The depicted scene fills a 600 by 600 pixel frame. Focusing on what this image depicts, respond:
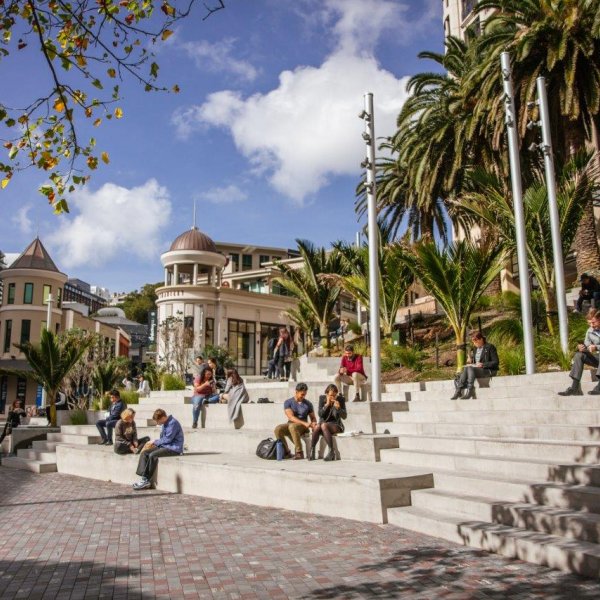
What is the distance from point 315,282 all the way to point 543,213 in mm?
8574

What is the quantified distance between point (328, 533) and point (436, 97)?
79.5ft

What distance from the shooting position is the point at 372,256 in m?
12.3

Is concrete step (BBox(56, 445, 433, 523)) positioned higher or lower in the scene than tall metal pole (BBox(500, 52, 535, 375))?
lower

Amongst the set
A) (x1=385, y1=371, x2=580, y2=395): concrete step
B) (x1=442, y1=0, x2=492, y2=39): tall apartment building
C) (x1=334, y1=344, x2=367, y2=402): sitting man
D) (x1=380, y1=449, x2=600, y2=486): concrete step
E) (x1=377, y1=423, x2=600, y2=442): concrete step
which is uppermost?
(x1=442, y1=0, x2=492, y2=39): tall apartment building

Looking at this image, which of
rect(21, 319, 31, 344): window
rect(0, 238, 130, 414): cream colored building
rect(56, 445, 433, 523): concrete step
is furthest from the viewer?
rect(21, 319, 31, 344): window

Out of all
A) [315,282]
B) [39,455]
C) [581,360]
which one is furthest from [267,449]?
[315,282]

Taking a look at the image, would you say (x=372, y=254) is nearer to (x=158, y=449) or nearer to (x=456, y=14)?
(x=158, y=449)

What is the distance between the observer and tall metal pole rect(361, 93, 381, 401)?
11.5 m

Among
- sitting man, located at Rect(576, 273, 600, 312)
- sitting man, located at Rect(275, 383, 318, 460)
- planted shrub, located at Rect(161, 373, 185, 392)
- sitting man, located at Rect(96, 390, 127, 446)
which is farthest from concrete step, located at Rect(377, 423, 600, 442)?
planted shrub, located at Rect(161, 373, 185, 392)

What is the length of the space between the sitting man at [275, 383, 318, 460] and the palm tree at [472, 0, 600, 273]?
44.0 feet

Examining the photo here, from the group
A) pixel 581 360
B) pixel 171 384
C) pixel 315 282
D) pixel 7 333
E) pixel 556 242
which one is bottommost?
pixel 581 360

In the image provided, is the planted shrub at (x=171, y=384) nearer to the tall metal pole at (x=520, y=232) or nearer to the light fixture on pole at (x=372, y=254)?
the light fixture on pole at (x=372, y=254)

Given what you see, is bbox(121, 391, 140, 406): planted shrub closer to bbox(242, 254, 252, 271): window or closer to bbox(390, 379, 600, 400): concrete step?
bbox(390, 379, 600, 400): concrete step

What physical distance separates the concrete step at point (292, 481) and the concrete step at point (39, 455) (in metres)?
3.74
